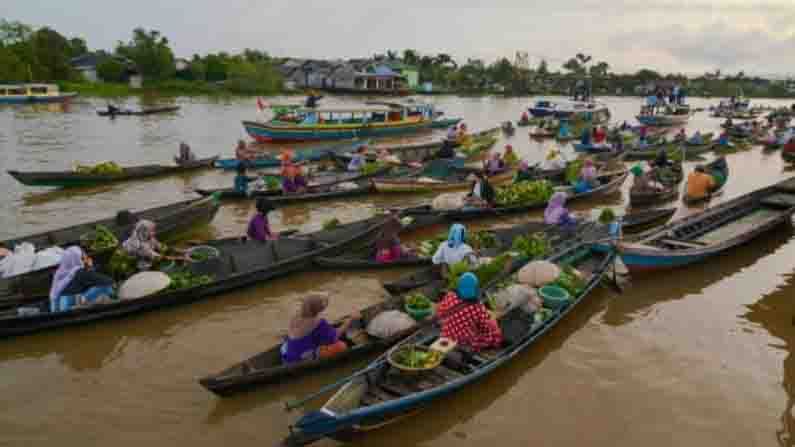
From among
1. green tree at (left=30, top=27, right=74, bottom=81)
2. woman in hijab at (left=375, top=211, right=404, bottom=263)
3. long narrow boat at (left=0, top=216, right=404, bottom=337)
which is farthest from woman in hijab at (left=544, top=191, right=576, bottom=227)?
green tree at (left=30, top=27, right=74, bottom=81)

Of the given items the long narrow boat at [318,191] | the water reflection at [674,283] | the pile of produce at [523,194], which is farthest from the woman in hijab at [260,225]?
the pile of produce at [523,194]

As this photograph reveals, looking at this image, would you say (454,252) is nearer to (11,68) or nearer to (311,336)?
(311,336)

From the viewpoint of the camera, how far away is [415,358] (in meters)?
5.93

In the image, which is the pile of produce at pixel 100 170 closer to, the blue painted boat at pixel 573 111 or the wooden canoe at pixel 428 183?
the wooden canoe at pixel 428 183

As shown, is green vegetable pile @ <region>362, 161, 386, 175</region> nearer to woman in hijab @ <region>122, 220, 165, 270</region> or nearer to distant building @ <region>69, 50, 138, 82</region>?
woman in hijab @ <region>122, 220, 165, 270</region>

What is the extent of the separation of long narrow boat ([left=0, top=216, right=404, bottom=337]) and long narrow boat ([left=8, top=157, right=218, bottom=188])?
882 centimetres

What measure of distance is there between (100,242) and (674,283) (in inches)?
433

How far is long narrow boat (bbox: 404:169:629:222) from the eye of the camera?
12.7 meters

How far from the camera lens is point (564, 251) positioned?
30.5ft

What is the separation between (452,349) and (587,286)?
3.09 meters

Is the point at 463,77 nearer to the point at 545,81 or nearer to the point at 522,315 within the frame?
the point at 545,81

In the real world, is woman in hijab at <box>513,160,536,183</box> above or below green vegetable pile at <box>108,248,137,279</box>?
above

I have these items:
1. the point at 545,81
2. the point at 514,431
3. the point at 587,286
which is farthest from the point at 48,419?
the point at 545,81

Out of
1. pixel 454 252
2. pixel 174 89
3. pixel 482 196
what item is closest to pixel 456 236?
pixel 454 252
